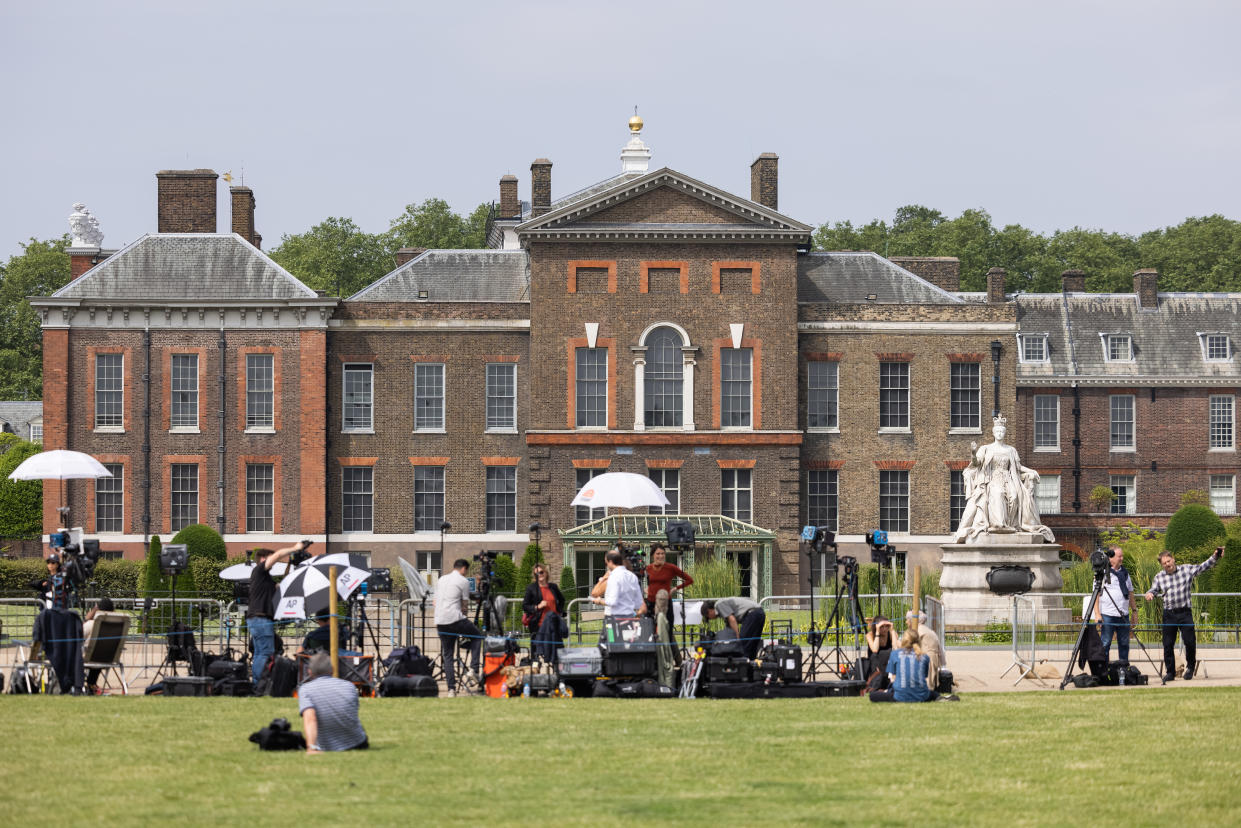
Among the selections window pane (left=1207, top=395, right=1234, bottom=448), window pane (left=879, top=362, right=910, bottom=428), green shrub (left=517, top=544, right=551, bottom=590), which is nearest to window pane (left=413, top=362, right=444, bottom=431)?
green shrub (left=517, top=544, right=551, bottom=590)

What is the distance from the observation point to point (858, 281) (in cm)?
4991

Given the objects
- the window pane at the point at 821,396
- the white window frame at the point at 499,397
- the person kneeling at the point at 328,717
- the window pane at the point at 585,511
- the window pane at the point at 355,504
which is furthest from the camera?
the window pane at the point at 821,396

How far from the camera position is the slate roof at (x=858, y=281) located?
49.5 m

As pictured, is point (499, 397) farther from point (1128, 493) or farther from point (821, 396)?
point (1128, 493)

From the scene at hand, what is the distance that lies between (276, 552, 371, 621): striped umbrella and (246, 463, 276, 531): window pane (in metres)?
23.1

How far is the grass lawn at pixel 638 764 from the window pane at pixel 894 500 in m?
28.3

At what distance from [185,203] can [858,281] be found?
1946 cm

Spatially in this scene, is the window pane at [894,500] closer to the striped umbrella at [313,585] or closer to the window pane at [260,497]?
the window pane at [260,497]

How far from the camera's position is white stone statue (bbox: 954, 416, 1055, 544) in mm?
29906

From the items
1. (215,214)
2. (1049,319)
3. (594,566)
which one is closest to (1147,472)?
(1049,319)

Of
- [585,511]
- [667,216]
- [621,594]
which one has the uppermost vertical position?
[667,216]

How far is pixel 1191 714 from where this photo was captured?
59.0 feet

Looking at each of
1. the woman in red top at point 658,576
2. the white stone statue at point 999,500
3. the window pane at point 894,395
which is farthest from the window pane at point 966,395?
the woman in red top at point 658,576

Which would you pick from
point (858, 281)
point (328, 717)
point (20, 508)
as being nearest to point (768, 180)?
point (858, 281)
